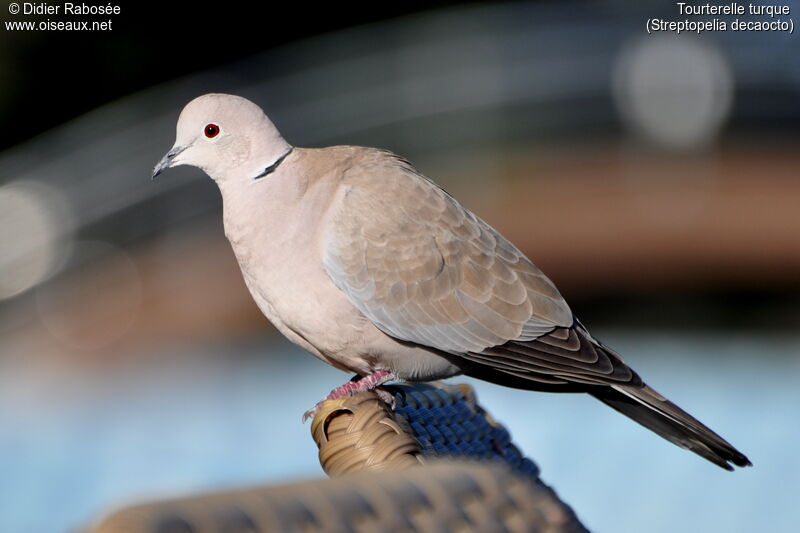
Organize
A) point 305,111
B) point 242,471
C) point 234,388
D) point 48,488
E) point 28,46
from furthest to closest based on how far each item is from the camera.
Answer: point 28,46 < point 305,111 < point 234,388 < point 242,471 < point 48,488

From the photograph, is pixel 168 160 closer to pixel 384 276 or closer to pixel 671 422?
pixel 384 276

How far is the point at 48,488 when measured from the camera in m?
2.52

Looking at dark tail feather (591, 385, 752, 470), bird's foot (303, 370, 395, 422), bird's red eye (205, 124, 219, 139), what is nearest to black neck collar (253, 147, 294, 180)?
bird's red eye (205, 124, 219, 139)

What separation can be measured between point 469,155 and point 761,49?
1.54 m

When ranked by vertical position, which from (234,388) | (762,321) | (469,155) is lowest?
(762,321)

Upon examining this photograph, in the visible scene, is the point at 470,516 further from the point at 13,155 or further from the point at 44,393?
the point at 13,155

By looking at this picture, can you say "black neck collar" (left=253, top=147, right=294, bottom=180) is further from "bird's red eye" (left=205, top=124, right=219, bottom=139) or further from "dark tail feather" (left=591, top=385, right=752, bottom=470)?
"dark tail feather" (left=591, top=385, right=752, bottom=470)

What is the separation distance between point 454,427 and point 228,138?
874mm

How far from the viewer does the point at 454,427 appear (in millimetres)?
1903

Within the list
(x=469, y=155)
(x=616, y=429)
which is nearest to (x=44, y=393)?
(x=469, y=155)

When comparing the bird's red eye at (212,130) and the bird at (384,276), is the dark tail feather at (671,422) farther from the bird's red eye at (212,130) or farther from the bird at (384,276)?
the bird's red eye at (212,130)

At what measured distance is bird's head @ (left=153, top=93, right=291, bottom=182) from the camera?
237cm

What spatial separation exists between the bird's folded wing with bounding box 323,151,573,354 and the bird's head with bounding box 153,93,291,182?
206 mm

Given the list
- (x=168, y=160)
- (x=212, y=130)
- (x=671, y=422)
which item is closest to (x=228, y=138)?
(x=212, y=130)
